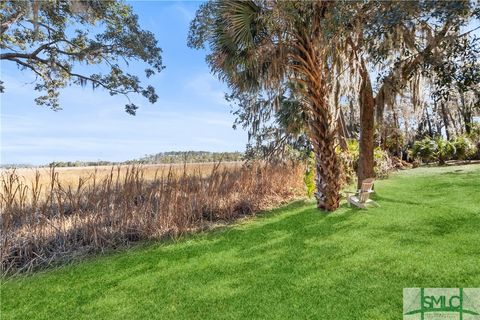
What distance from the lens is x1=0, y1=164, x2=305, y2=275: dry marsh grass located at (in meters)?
5.80

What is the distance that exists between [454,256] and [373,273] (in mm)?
1342

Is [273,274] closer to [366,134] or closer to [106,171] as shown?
[106,171]

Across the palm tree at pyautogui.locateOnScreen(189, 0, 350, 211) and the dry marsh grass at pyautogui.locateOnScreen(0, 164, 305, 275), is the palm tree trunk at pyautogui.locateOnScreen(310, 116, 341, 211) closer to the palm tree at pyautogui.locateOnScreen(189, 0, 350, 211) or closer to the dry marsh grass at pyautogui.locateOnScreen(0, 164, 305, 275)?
the palm tree at pyautogui.locateOnScreen(189, 0, 350, 211)

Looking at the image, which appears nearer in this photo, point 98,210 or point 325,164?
point 98,210

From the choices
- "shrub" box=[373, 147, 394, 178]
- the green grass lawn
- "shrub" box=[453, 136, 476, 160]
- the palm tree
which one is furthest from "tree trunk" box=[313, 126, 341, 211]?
"shrub" box=[453, 136, 476, 160]

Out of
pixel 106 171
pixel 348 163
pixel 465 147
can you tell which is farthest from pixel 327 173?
pixel 465 147

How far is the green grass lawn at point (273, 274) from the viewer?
3590 mm

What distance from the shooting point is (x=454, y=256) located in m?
4.61

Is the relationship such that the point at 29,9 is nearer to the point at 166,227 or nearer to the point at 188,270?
the point at 166,227

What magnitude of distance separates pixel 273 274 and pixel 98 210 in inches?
151

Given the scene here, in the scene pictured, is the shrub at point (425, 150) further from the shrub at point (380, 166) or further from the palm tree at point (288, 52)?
the palm tree at point (288, 52)

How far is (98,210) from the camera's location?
646cm

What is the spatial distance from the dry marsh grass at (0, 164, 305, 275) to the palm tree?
8.85 ft

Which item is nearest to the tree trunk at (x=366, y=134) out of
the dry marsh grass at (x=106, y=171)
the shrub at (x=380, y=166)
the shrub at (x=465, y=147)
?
the shrub at (x=380, y=166)
